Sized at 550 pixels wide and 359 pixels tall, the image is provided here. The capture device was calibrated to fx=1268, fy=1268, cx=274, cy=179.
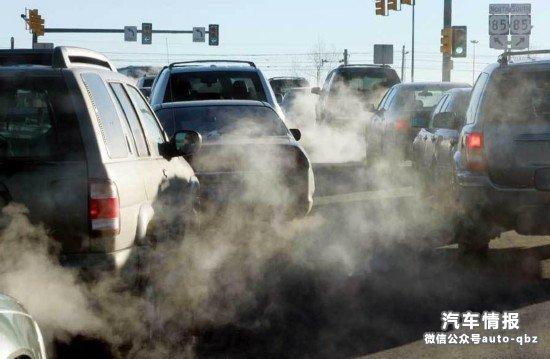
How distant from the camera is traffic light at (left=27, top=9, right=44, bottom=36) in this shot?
50.6m

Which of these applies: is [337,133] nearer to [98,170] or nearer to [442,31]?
[442,31]

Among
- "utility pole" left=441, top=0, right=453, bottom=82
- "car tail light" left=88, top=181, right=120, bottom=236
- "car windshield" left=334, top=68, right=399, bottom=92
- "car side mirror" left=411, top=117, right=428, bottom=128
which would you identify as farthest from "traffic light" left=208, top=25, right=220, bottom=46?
"car tail light" left=88, top=181, right=120, bottom=236

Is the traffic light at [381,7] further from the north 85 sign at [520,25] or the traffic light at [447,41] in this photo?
the north 85 sign at [520,25]

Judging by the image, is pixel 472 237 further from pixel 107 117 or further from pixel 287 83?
pixel 287 83

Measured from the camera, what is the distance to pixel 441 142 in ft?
44.9

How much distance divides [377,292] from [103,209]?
367 centimetres

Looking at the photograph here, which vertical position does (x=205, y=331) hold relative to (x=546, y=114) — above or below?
below

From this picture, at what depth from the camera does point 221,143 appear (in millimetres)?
11773

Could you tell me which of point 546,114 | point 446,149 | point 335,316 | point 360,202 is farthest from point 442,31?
point 335,316

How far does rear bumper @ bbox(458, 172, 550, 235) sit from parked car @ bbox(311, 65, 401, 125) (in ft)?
62.4

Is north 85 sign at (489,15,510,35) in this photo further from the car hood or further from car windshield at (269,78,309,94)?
car windshield at (269,78,309,94)

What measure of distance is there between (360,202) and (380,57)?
34.8 m

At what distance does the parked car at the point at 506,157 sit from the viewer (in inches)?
393

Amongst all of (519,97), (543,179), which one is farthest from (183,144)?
(519,97)
